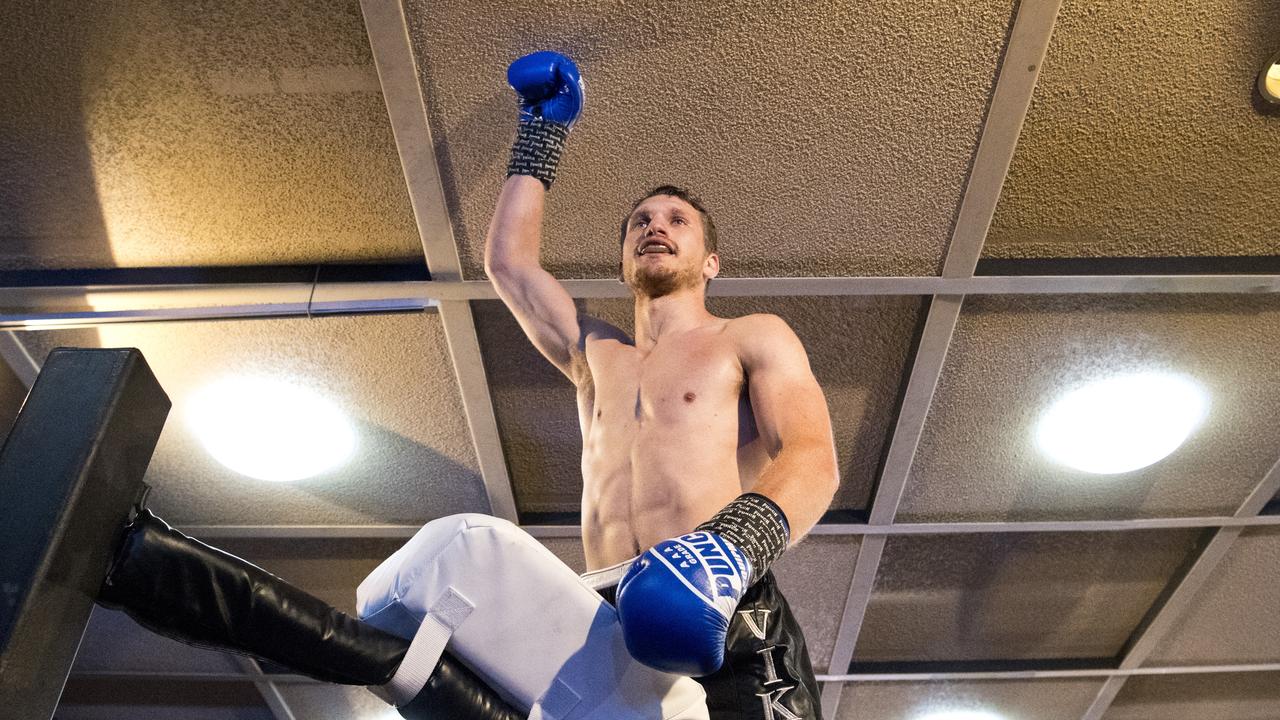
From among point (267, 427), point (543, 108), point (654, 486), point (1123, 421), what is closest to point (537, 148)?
point (543, 108)

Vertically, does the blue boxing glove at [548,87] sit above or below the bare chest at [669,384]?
above

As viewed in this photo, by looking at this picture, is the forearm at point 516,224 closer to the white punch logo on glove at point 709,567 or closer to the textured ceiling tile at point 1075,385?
the white punch logo on glove at point 709,567

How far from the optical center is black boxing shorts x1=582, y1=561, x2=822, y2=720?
1.36 m

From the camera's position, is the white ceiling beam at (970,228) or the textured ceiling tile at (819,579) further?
the textured ceiling tile at (819,579)

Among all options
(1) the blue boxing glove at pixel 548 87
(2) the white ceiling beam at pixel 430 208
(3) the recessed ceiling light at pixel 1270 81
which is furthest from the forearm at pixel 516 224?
(3) the recessed ceiling light at pixel 1270 81

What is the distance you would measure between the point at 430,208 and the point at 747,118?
0.80 m

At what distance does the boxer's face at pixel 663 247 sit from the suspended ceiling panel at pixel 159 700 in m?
2.79

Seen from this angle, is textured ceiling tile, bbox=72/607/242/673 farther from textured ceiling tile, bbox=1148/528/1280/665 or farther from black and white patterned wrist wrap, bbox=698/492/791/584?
textured ceiling tile, bbox=1148/528/1280/665

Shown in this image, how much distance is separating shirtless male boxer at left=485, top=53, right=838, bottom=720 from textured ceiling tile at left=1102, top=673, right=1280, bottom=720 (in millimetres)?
2855

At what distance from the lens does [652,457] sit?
167 centimetres

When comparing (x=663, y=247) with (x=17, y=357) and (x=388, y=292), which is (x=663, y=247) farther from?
(x=17, y=357)

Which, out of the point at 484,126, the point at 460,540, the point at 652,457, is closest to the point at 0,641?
the point at 460,540

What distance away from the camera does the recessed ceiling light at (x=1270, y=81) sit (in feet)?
6.10

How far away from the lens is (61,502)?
0.89m
